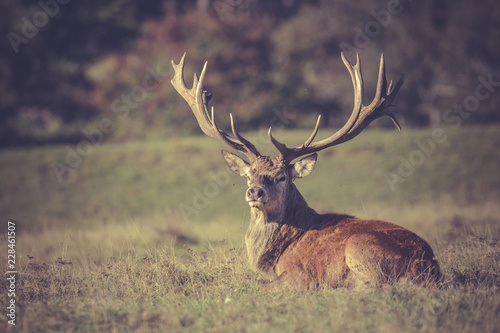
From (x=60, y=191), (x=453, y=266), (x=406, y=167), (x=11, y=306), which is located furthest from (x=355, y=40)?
(x=11, y=306)

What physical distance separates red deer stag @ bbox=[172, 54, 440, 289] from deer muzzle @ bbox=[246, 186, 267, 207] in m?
0.01

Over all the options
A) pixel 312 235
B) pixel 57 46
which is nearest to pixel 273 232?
pixel 312 235

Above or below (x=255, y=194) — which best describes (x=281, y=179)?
above

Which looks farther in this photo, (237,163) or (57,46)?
(57,46)

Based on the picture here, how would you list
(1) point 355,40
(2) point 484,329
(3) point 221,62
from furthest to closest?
(1) point 355,40, (3) point 221,62, (2) point 484,329

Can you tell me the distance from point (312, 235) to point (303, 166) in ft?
2.77

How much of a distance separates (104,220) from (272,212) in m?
11.2

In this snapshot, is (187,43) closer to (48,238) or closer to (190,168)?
(190,168)

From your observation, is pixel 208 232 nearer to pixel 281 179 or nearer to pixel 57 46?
pixel 281 179

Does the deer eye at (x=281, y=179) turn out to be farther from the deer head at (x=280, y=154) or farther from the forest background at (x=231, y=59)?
the forest background at (x=231, y=59)

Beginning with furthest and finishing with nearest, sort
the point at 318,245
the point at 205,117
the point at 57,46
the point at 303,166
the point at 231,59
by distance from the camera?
1. the point at 57,46
2. the point at 231,59
3. the point at 205,117
4. the point at 303,166
5. the point at 318,245

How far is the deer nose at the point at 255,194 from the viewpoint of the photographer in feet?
21.0

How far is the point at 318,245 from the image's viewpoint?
21.6ft

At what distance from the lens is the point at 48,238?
516 inches
